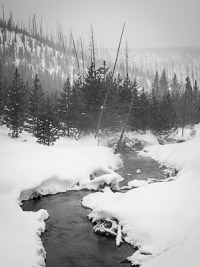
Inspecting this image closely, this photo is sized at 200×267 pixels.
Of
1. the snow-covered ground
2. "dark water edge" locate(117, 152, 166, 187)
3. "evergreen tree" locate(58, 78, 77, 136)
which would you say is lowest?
"dark water edge" locate(117, 152, 166, 187)

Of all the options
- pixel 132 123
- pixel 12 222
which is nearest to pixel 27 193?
pixel 12 222

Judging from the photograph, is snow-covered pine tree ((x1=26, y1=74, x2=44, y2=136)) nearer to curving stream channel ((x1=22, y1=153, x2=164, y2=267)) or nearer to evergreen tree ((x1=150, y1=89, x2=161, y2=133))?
curving stream channel ((x1=22, y1=153, x2=164, y2=267))

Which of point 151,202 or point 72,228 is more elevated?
point 151,202

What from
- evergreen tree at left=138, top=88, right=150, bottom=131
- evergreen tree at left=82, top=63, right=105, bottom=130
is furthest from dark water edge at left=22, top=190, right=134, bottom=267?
evergreen tree at left=138, top=88, right=150, bottom=131

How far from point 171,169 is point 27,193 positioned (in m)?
15.0

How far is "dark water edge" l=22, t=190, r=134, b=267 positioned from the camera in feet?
34.8

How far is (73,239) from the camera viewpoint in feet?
41.2

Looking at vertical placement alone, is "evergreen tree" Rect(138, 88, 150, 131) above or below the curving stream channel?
above

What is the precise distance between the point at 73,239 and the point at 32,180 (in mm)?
7332

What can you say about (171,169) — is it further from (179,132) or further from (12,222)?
(179,132)

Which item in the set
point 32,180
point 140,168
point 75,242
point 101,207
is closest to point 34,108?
point 140,168

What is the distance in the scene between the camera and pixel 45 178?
19.6 meters

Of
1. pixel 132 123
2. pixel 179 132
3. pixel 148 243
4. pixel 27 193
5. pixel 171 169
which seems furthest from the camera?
pixel 179 132

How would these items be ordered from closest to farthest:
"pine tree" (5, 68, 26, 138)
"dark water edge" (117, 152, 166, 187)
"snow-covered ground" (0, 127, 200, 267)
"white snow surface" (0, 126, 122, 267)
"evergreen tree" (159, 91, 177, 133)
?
"snow-covered ground" (0, 127, 200, 267) → "white snow surface" (0, 126, 122, 267) → "dark water edge" (117, 152, 166, 187) → "pine tree" (5, 68, 26, 138) → "evergreen tree" (159, 91, 177, 133)
